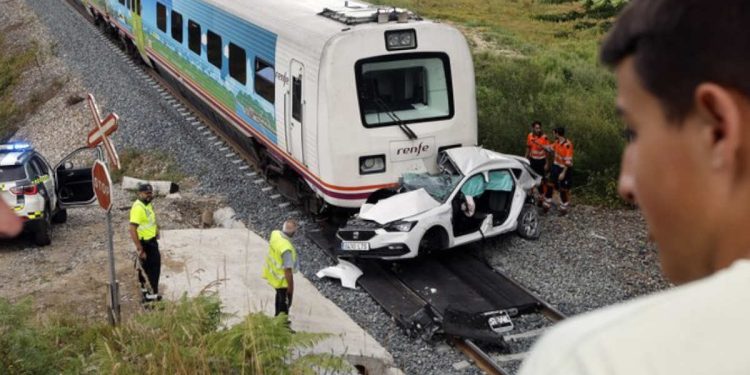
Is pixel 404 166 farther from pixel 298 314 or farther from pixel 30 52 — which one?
pixel 30 52

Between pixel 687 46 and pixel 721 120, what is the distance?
3.5 inches

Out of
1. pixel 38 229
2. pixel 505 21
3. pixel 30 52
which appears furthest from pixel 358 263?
pixel 505 21

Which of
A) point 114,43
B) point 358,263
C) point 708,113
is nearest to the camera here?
point 708,113

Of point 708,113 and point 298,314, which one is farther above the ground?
point 708,113

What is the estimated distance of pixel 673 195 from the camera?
1.04 metres

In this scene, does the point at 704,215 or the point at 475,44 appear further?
the point at 475,44

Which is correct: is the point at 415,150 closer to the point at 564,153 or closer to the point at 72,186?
the point at 564,153

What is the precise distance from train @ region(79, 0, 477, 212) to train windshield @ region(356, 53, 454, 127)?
0.01m

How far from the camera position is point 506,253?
12156 millimetres

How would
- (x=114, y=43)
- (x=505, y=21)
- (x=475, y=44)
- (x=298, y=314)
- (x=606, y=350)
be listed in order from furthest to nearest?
1. (x=505, y=21)
2. (x=475, y=44)
3. (x=114, y=43)
4. (x=298, y=314)
5. (x=606, y=350)

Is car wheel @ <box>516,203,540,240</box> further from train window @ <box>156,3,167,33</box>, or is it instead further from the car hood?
train window @ <box>156,3,167,33</box>

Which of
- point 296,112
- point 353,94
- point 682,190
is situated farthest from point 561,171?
point 682,190

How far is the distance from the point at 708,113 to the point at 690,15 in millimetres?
106

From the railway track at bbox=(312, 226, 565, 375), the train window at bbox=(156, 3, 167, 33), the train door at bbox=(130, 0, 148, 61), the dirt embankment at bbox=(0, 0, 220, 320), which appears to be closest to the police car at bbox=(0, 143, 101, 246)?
the dirt embankment at bbox=(0, 0, 220, 320)
